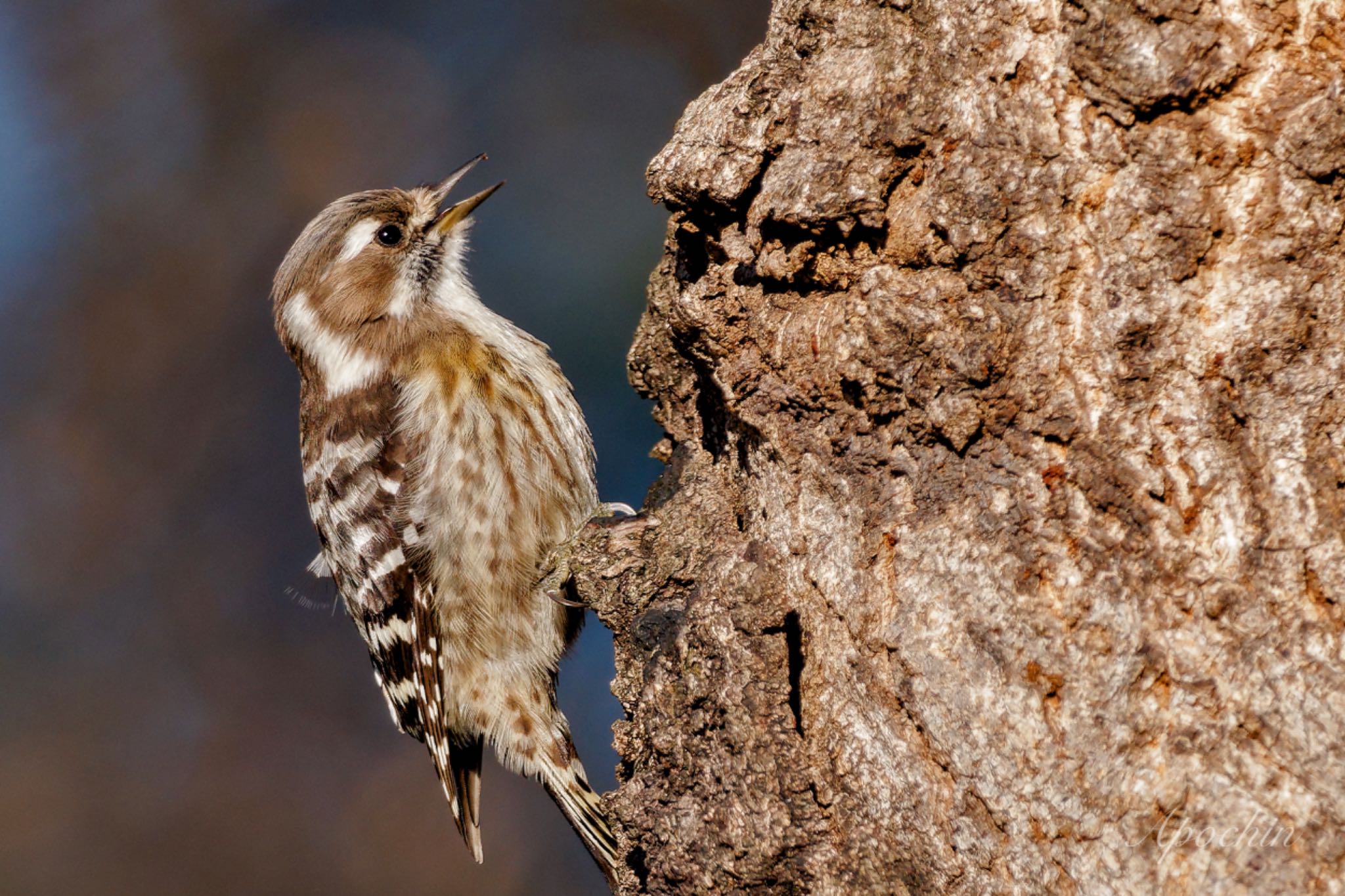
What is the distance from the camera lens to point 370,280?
3723 mm

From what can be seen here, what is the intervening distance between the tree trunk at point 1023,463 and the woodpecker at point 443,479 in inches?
52.4

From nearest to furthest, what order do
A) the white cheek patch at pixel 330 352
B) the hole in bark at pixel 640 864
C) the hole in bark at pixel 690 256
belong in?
the hole in bark at pixel 640 864, the hole in bark at pixel 690 256, the white cheek patch at pixel 330 352

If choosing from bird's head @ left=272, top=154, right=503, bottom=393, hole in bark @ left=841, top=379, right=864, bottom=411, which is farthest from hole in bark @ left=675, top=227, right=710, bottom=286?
bird's head @ left=272, top=154, right=503, bottom=393

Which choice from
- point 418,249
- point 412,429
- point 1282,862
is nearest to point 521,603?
point 412,429

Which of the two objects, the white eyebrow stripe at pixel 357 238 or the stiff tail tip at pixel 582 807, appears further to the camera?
the white eyebrow stripe at pixel 357 238

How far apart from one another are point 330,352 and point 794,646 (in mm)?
2259

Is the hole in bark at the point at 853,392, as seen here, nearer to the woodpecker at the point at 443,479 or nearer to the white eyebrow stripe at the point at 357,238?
the woodpecker at the point at 443,479

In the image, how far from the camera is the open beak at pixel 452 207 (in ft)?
12.6

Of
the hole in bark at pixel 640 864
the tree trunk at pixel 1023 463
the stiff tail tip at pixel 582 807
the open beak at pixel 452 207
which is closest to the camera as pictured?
the tree trunk at pixel 1023 463

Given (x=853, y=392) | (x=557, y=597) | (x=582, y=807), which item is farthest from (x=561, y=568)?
(x=853, y=392)

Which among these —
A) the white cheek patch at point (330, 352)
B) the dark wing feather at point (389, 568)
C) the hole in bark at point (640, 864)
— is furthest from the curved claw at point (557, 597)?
the hole in bark at point (640, 864)

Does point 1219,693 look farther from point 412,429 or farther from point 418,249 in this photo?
point 418,249

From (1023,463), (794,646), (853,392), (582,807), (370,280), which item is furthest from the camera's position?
(370,280)

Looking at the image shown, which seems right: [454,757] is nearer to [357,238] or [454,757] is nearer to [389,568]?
[389,568]
